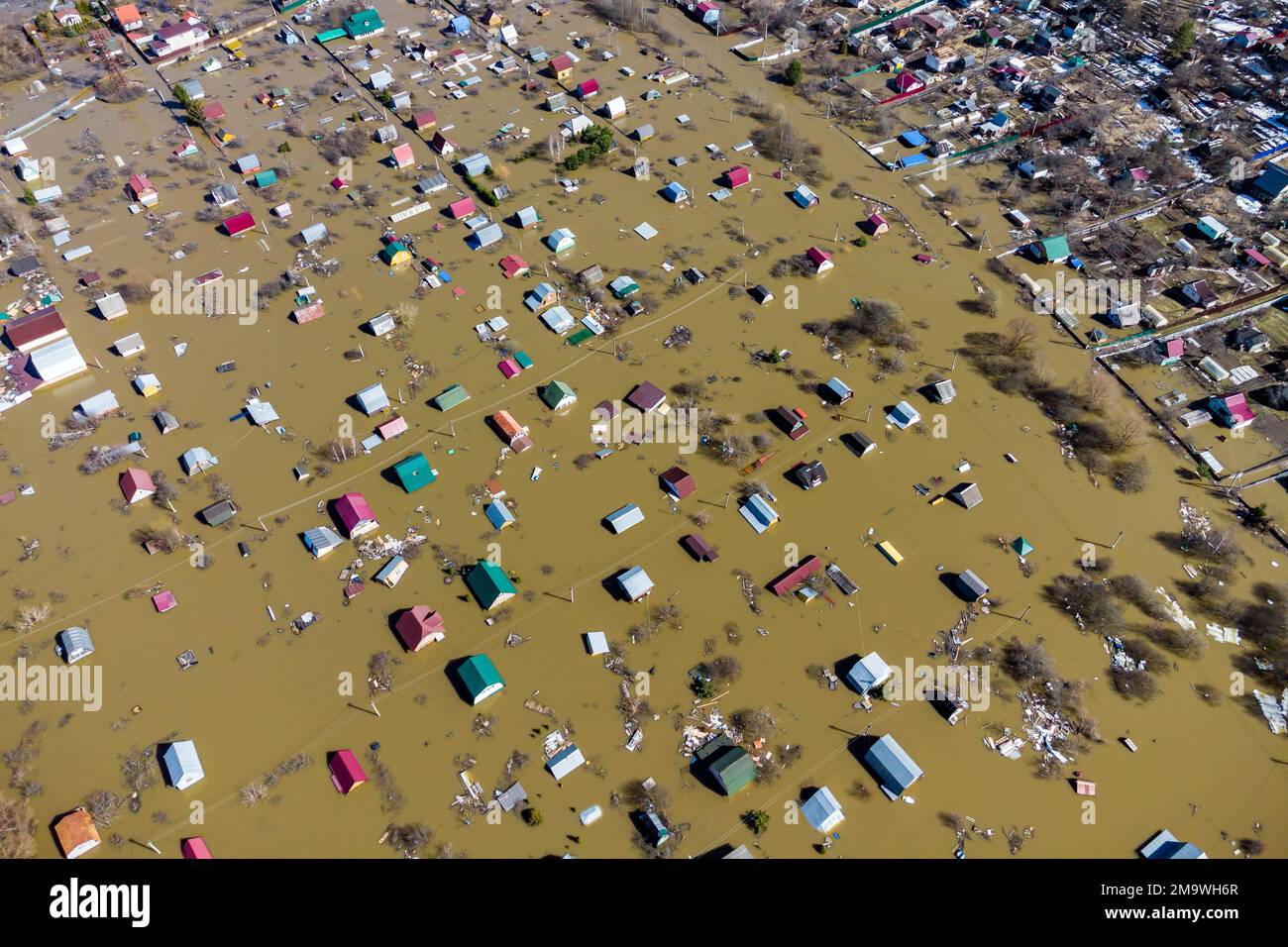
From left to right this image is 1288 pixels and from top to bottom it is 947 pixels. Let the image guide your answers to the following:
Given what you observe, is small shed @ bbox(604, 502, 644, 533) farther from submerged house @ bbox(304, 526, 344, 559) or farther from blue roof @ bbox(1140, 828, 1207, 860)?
blue roof @ bbox(1140, 828, 1207, 860)

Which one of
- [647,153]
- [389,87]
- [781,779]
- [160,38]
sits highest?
[160,38]

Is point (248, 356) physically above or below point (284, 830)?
above

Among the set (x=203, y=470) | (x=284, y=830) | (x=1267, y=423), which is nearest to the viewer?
(x=284, y=830)

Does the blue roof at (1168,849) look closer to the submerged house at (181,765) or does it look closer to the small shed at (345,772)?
the small shed at (345,772)

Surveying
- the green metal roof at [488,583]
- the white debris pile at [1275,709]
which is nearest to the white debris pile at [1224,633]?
the white debris pile at [1275,709]

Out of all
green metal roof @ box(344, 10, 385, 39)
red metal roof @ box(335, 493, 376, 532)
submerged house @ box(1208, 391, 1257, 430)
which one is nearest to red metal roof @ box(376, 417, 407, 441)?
red metal roof @ box(335, 493, 376, 532)

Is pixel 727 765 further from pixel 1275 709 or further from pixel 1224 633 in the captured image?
pixel 1224 633
